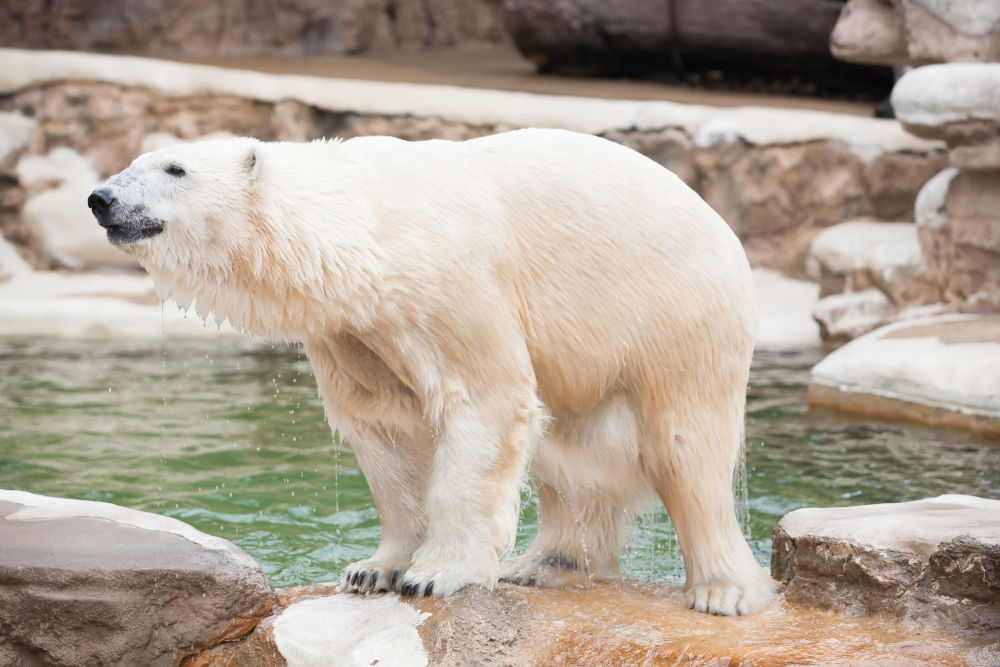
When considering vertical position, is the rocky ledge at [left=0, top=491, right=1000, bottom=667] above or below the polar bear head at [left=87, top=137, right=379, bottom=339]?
below

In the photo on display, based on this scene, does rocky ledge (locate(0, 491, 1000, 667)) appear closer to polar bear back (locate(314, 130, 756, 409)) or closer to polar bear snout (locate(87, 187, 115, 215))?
polar bear back (locate(314, 130, 756, 409))

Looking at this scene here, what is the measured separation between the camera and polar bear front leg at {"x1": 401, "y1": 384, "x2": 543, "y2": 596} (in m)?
2.68

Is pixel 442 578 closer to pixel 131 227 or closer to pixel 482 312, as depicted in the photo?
pixel 482 312

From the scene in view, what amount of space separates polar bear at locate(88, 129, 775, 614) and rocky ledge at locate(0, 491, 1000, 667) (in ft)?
0.44

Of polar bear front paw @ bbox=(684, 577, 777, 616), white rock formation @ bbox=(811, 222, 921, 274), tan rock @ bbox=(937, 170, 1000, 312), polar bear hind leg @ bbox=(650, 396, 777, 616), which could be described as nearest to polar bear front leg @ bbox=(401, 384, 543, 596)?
polar bear hind leg @ bbox=(650, 396, 777, 616)

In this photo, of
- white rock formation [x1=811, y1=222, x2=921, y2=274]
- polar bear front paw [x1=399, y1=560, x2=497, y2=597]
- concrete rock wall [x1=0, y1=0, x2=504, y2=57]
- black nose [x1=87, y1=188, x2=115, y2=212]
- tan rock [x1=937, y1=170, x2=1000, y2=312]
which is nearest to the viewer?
black nose [x1=87, y1=188, x2=115, y2=212]

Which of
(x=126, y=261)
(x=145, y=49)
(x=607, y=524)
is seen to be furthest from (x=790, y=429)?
(x=145, y=49)

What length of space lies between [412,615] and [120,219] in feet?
3.44

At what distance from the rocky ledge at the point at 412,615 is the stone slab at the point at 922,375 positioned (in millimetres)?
2974

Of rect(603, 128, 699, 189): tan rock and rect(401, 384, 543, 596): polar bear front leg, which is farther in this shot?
rect(603, 128, 699, 189): tan rock

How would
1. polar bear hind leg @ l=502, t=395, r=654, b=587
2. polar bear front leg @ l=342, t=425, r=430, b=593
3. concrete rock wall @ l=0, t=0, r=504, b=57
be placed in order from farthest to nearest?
concrete rock wall @ l=0, t=0, r=504, b=57, polar bear hind leg @ l=502, t=395, r=654, b=587, polar bear front leg @ l=342, t=425, r=430, b=593

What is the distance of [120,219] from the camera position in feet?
8.17

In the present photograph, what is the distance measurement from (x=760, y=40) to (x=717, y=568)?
832 cm

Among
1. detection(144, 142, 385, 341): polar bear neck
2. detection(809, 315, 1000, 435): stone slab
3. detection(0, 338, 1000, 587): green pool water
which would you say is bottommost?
detection(0, 338, 1000, 587): green pool water
